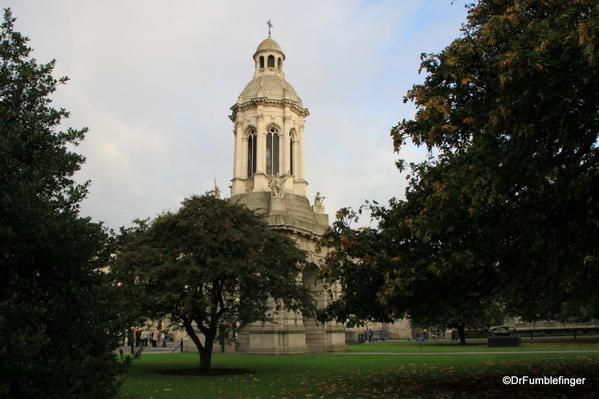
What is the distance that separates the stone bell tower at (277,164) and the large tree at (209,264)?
1584 cm

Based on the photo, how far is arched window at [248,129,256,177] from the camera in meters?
46.6

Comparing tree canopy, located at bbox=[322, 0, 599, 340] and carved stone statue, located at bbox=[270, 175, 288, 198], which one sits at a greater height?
carved stone statue, located at bbox=[270, 175, 288, 198]

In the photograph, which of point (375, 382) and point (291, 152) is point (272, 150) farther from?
point (375, 382)

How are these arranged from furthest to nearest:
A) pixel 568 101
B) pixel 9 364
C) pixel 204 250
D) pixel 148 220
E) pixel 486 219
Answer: pixel 148 220 → pixel 204 250 → pixel 486 219 → pixel 568 101 → pixel 9 364

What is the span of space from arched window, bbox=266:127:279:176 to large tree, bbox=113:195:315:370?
2181cm

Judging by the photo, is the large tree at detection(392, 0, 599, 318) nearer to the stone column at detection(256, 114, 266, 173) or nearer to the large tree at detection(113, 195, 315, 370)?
the large tree at detection(113, 195, 315, 370)

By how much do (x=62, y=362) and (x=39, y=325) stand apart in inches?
22.7

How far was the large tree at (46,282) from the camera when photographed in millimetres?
6363

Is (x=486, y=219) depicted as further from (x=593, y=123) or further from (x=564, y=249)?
(x=593, y=123)

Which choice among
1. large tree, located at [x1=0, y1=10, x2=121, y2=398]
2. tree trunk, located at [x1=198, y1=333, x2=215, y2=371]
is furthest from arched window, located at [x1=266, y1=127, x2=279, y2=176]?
large tree, located at [x1=0, y1=10, x2=121, y2=398]

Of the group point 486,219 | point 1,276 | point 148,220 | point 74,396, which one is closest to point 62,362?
point 74,396

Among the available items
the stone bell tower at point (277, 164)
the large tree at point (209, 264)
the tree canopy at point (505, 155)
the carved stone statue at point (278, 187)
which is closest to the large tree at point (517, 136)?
the tree canopy at point (505, 155)

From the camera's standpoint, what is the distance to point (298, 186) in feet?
154

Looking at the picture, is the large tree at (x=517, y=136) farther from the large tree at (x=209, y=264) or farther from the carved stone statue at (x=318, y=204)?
the carved stone statue at (x=318, y=204)
